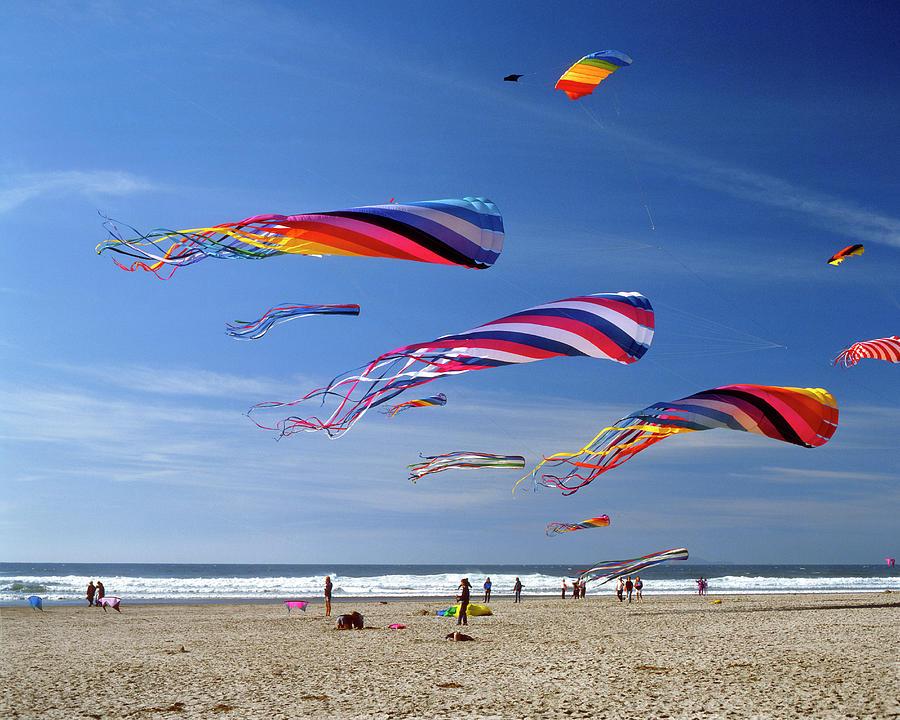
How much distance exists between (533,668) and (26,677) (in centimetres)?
620

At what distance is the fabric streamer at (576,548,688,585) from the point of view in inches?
747

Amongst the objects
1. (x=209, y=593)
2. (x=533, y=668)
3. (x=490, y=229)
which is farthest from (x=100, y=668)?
(x=209, y=593)

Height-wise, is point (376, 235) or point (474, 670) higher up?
point (376, 235)

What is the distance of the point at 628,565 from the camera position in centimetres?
1912

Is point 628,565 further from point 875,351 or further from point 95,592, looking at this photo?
point 95,592

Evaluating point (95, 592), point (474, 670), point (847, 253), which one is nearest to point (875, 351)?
point (847, 253)

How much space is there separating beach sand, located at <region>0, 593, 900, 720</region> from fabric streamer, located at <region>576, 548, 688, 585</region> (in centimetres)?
354

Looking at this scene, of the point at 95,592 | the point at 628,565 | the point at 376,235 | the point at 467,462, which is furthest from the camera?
the point at 95,592

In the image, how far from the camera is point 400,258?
9.15 metres

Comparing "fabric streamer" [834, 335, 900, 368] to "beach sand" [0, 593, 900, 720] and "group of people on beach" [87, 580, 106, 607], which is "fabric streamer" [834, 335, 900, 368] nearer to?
"beach sand" [0, 593, 900, 720]

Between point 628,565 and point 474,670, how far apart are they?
11.2m

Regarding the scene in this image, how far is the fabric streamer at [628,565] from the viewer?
1897 cm

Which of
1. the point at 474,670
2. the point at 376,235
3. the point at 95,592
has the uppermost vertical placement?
the point at 376,235

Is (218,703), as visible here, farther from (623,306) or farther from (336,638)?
(623,306)
